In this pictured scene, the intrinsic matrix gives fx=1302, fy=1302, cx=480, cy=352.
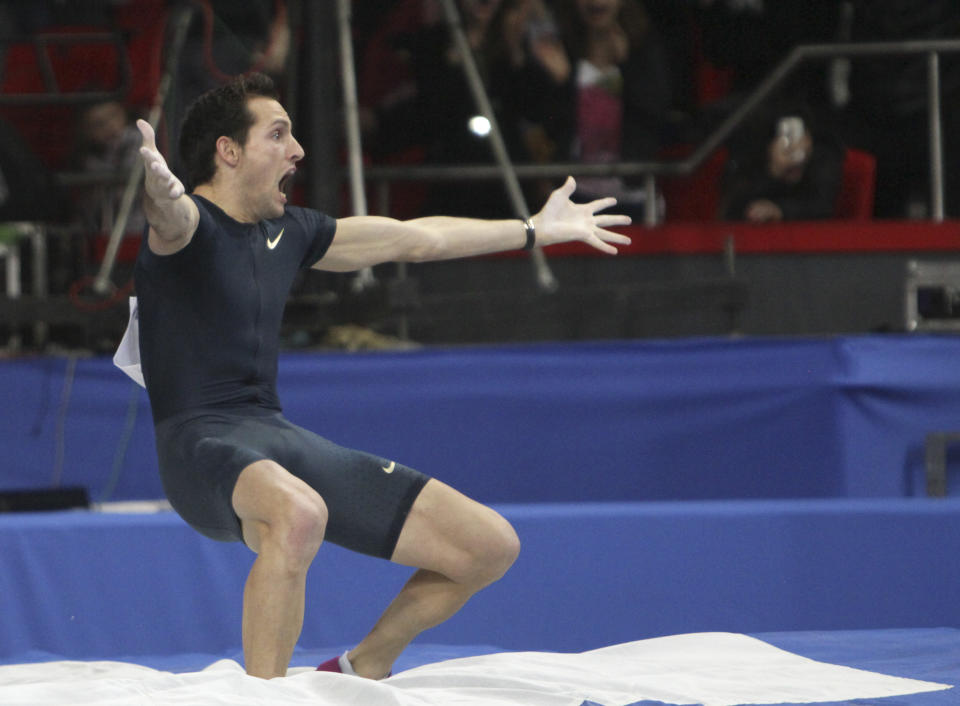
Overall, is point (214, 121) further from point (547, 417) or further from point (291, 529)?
point (547, 417)

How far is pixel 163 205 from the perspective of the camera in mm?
2332

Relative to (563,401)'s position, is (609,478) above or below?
below

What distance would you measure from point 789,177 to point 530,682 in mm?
2908

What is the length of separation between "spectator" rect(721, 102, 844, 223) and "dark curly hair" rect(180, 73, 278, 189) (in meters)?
2.68

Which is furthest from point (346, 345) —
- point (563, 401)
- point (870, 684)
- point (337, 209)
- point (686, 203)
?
point (870, 684)

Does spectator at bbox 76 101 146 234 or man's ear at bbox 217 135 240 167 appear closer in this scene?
man's ear at bbox 217 135 240 167

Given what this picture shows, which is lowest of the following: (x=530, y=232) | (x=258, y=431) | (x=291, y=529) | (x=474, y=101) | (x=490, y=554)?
(x=490, y=554)

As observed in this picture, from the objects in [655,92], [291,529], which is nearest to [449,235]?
[291,529]

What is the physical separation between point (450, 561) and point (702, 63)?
140 inches

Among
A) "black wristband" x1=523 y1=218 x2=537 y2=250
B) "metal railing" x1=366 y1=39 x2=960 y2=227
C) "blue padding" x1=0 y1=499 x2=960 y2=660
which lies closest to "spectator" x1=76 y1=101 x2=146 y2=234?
"metal railing" x1=366 y1=39 x2=960 y2=227

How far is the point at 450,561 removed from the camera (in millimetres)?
2646

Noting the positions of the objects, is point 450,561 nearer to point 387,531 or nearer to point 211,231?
point 387,531

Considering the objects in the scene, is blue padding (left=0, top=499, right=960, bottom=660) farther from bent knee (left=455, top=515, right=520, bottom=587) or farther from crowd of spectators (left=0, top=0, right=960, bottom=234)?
crowd of spectators (left=0, top=0, right=960, bottom=234)

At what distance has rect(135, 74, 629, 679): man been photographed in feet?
7.75
